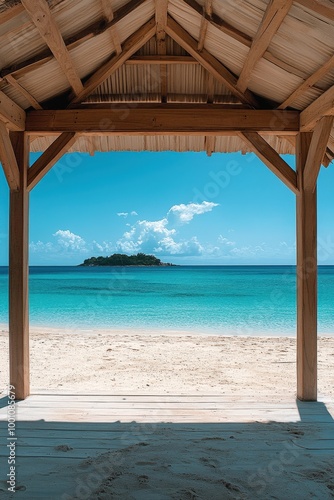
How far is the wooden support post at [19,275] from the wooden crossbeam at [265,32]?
2028 millimetres

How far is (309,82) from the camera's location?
324 centimetres

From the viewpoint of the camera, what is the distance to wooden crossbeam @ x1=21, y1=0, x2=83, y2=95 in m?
2.46

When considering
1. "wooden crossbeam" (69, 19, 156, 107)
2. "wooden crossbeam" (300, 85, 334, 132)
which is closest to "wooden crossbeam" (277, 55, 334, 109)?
"wooden crossbeam" (300, 85, 334, 132)

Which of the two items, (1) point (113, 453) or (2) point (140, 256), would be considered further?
(2) point (140, 256)

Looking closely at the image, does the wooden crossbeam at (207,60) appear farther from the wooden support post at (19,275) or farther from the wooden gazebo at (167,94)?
the wooden support post at (19,275)

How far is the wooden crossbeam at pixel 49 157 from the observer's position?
380 centimetres

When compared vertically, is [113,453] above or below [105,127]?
below

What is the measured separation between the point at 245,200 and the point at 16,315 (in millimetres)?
38247

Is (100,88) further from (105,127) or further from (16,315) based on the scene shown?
(16,315)

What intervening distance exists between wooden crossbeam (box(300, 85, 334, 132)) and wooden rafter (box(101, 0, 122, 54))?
1655 mm

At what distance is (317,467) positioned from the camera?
2.37m

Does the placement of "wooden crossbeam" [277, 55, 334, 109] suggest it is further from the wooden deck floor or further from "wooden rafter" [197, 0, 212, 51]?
the wooden deck floor

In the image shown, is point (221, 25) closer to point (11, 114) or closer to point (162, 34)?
point (162, 34)

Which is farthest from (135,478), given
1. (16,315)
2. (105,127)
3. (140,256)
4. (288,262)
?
(288,262)
